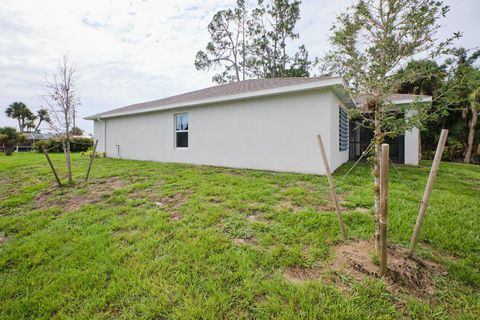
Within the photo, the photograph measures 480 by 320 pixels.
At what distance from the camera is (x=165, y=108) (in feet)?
28.9

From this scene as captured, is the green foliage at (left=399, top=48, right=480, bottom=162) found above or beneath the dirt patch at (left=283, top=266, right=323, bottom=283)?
above

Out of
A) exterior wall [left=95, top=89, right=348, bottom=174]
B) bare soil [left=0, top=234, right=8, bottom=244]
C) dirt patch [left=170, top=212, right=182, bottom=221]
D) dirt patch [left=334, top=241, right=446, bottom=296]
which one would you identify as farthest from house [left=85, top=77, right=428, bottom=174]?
bare soil [left=0, top=234, right=8, bottom=244]

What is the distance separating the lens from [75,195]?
4.59 meters

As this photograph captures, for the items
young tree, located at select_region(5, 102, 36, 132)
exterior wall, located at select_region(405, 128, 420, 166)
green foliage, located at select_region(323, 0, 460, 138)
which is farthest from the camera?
young tree, located at select_region(5, 102, 36, 132)

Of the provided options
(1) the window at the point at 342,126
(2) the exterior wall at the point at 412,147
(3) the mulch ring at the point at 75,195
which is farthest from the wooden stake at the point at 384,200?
(2) the exterior wall at the point at 412,147

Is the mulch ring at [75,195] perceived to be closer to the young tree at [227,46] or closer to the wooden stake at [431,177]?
the wooden stake at [431,177]

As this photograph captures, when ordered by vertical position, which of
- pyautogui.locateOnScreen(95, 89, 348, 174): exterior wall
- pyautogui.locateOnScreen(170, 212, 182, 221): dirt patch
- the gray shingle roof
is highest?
the gray shingle roof

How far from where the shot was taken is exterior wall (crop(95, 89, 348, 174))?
19.2ft

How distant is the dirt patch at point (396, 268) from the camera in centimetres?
173

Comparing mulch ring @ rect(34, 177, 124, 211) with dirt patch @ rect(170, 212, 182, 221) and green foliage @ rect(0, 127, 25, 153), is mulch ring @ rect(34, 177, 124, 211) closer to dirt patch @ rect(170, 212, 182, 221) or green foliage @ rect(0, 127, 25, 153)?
dirt patch @ rect(170, 212, 182, 221)

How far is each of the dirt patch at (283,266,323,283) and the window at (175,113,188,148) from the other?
7425 millimetres

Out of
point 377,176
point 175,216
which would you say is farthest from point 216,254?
point 377,176

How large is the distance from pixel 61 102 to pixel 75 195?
2620 mm

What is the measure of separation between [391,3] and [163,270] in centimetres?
346
